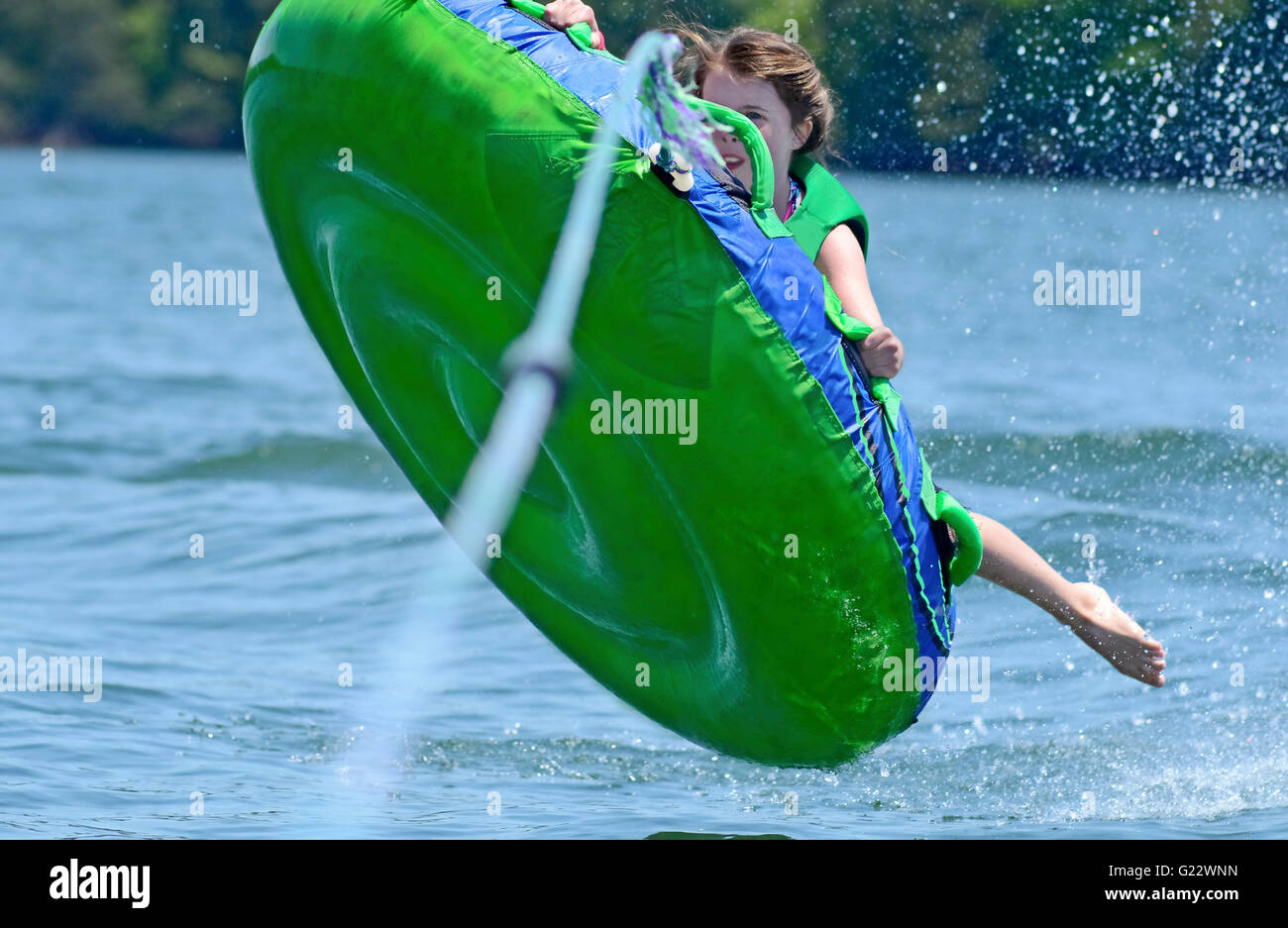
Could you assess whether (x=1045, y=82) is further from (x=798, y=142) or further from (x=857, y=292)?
(x=857, y=292)

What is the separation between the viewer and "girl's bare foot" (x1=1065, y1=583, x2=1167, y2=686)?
414 centimetres

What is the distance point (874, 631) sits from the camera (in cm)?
380

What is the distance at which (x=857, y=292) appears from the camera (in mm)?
3811

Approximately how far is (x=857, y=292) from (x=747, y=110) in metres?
0.49

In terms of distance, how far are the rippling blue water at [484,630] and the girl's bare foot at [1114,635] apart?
1.40ft

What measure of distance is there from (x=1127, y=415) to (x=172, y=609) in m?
6.37

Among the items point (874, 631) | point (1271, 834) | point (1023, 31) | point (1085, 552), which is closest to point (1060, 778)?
point (1271, 834)

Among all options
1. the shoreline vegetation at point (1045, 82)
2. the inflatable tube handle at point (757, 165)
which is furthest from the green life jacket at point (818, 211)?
the shoreline vegetation at point (1045, 82)

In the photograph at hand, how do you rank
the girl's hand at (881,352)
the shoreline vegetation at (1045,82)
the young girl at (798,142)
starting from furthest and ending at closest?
the shoreline vegetation at (1045,82)
the young girl at (798,142)
the girl's hand at (881,352)

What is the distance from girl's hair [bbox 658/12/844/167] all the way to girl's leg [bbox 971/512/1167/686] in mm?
1020

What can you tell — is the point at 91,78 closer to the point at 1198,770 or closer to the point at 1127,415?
the point at 1127,415

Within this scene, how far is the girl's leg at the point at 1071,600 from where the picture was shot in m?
4.06

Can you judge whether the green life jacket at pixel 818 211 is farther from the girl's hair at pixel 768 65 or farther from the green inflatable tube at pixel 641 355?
the green inflatable tube at pixel 641 355

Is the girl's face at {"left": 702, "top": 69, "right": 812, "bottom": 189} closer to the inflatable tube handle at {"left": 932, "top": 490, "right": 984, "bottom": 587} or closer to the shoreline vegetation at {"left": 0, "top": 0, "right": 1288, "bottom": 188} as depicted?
the inflatable tube handle at {"left": 932, "top": 490, "right": 984, "bottom": 587}
